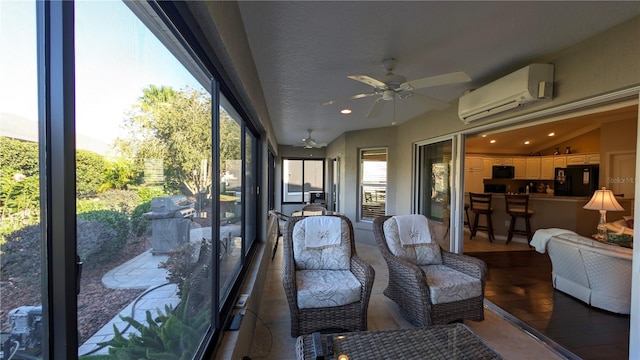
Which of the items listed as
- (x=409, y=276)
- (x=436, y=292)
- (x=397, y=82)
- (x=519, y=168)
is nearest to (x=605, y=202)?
(x=436, y=292)

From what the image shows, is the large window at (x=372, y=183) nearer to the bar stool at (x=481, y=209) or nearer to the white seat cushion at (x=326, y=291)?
the bar stool at (x=481, y=209)

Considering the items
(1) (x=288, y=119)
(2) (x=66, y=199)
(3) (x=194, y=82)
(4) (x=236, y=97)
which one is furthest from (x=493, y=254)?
(2) (x=66, y=199)

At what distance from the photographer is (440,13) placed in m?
1.73

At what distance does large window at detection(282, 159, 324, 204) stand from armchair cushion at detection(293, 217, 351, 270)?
21.3 ft

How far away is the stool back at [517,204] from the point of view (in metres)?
5.31

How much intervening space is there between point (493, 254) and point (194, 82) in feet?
17.6

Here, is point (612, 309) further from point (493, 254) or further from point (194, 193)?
point (194, 193)

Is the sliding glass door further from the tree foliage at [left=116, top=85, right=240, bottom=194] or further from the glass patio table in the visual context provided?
the tree foliage at [left=116, top=85, right=240, bottom=194]

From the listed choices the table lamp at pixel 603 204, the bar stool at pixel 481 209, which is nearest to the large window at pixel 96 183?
the table lamp at pixel 603 204

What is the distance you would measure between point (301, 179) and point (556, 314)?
7.46 meters

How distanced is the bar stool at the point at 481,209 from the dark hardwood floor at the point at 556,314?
1.75 meters

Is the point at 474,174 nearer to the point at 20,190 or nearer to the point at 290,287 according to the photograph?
the point at 290,287

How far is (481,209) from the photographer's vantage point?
5781 millimetres

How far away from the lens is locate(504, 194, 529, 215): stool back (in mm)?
5312
